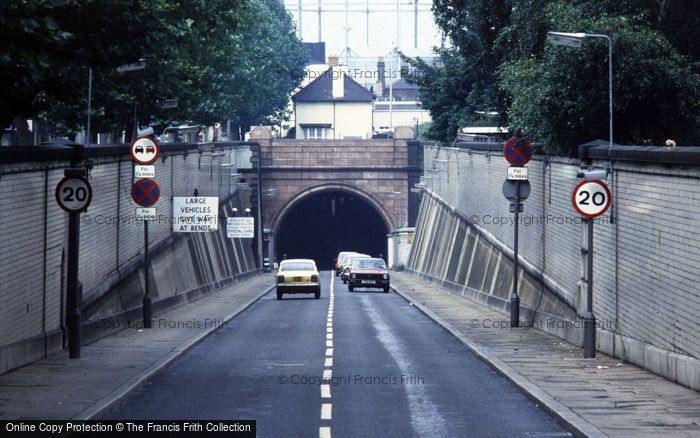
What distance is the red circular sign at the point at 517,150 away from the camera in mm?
27406

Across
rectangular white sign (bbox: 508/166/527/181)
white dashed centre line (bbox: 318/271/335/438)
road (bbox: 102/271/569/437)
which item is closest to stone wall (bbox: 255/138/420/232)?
white dashed centre line (bbox: 318/271/335/438)

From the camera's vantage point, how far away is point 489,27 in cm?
4234

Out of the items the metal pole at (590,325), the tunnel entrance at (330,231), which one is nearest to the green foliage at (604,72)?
the metal pole at (590,325)

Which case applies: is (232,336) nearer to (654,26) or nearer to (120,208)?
(120,208)

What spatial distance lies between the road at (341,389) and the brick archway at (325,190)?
58612mm

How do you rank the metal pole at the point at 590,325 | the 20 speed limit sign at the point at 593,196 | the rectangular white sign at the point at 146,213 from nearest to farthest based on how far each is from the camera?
the 20 speed limit sign at the point at 593,196 → the metal pole at the point at 590,325 → the rectangular white sign at the point at 146,213

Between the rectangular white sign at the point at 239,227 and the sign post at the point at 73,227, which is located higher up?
the sign post at the point at 73,227

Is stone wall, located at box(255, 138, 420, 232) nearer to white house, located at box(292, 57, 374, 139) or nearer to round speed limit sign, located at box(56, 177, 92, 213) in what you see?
white house, located at box(292, 57, 374, 139)

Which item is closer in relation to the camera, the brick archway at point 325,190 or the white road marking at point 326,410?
the white road marking at point 326,410

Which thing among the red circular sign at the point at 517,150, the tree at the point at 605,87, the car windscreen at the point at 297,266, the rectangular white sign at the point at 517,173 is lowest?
the car windscreen at the point at 297,266

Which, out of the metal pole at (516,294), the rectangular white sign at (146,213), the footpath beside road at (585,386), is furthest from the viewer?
the metal pole at (516,294)

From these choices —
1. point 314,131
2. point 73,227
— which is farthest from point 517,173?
point 314,131

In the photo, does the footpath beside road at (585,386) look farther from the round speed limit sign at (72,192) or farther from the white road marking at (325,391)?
the round speed limit sign at (72,192)

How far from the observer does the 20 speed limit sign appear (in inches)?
783
